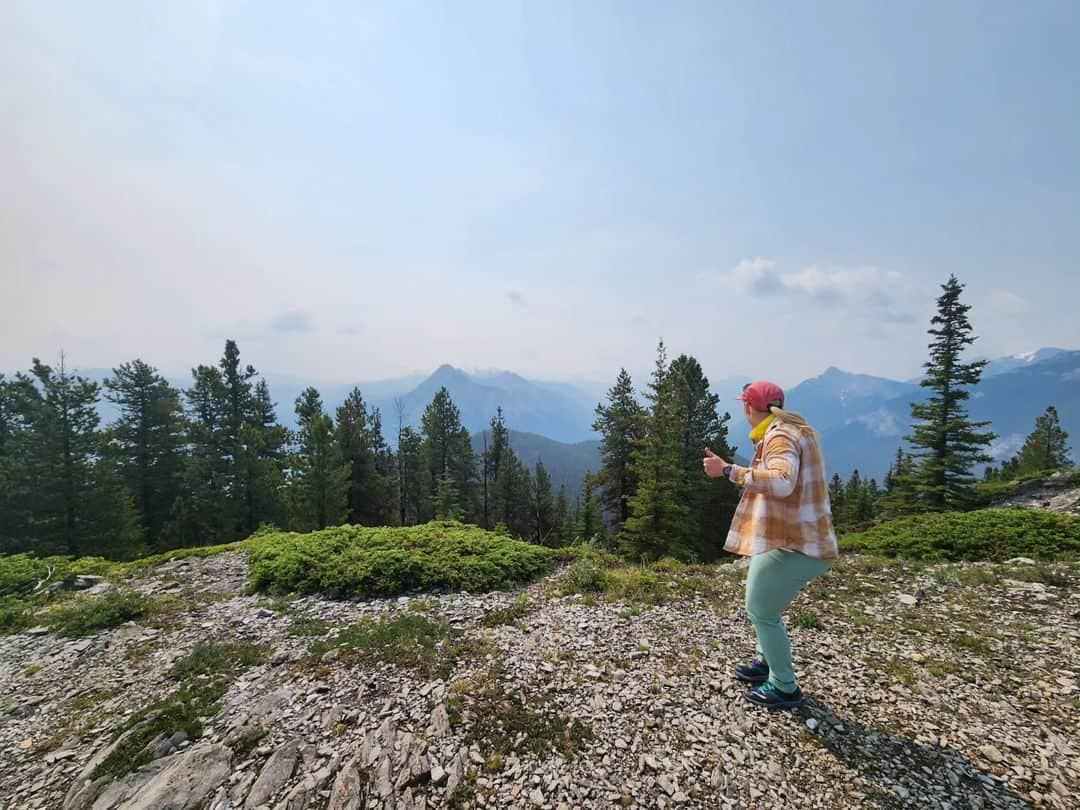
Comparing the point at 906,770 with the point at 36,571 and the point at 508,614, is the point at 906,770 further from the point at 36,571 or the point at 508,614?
the point at 36,571

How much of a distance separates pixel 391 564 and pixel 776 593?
8513 mm

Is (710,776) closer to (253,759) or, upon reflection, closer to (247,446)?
(253,759)

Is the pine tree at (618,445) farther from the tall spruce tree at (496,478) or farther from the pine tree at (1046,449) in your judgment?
the pine tree at (1046,449)

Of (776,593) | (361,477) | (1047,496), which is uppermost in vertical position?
(776,593)

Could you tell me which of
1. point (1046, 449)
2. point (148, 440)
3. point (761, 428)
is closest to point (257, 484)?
point (148, 440)

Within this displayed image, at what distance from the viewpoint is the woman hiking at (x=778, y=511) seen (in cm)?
410

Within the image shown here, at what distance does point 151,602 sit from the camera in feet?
30.6

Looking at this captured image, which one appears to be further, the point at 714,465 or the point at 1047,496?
the point at 1047,496

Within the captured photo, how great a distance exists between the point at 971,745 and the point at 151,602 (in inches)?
563

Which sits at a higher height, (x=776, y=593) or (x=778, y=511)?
(x=778, y=511)

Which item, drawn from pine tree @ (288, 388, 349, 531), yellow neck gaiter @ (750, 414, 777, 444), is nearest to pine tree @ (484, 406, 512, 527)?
pine tree @ (288, 388, 349, 531)

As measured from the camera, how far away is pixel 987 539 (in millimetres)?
11359

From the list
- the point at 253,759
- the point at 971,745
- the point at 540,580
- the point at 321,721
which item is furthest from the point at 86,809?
the point at 971,745

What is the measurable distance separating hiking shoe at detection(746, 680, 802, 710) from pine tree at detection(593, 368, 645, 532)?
2118cm
